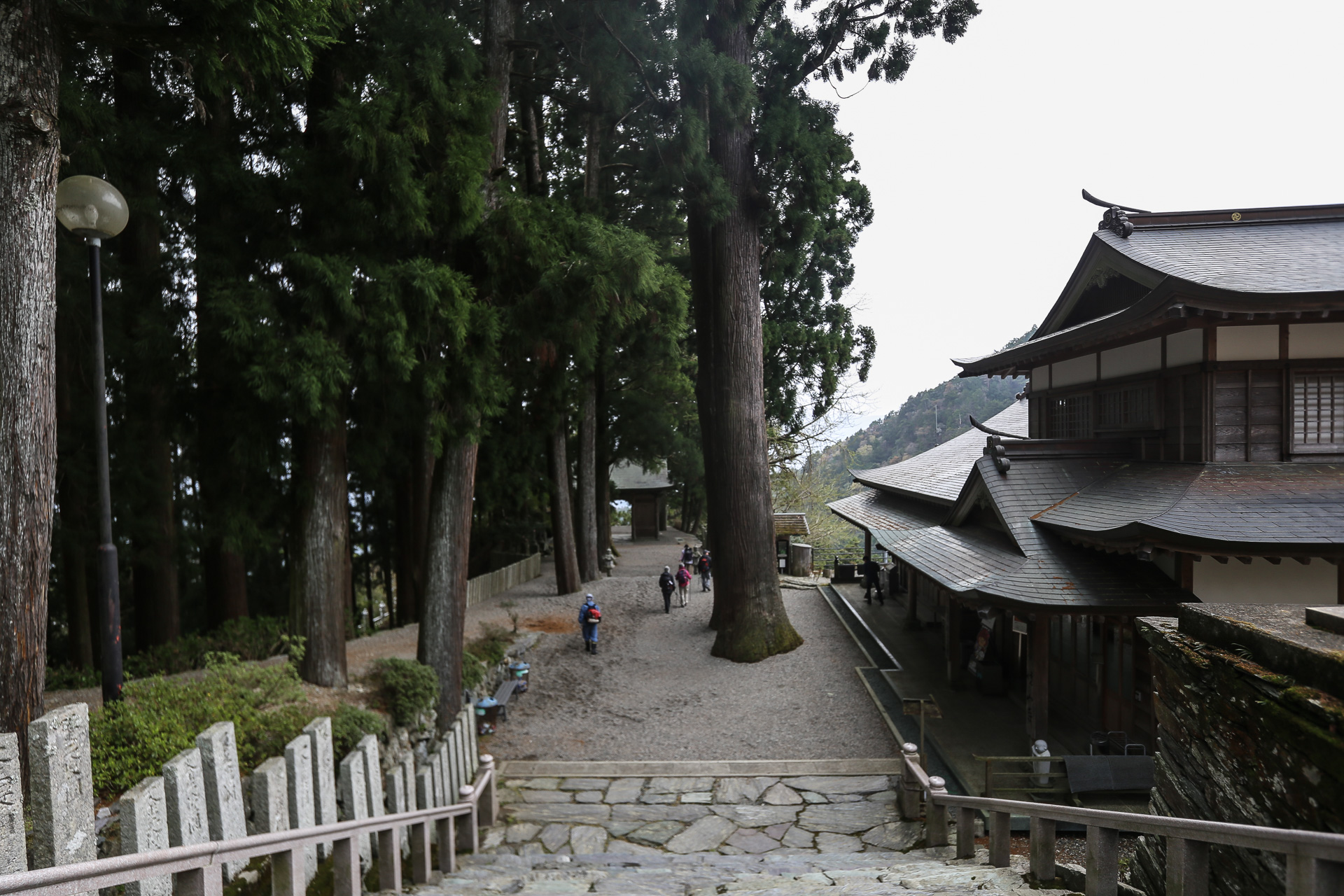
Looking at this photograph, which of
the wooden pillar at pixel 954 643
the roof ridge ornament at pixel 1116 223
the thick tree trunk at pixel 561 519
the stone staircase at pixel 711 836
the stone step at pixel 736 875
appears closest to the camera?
the stone step at pixel 736 875

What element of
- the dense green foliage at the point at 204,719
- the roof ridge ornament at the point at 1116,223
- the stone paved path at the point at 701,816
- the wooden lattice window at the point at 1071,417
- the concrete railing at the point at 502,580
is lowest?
the concrete railing at the point at 502,580

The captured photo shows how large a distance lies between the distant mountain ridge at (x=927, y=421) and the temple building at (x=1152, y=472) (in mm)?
62172

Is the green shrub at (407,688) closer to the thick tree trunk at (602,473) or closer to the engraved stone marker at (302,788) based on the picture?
the engraved stone marker at (302,788)

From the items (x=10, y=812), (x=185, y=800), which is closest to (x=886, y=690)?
(x=185, y=800)

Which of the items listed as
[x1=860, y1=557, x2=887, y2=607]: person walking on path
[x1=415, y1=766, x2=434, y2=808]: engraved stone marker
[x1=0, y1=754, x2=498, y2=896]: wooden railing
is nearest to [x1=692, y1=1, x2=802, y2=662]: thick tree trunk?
[x1=860, y1=557, x2=887, y2=607]: person walking on path

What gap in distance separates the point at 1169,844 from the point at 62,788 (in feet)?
12.9

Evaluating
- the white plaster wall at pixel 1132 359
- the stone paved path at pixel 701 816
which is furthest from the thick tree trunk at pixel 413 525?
the white plaster wall at pixel 1132 359

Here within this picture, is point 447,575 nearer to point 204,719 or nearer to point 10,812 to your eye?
point 204,719

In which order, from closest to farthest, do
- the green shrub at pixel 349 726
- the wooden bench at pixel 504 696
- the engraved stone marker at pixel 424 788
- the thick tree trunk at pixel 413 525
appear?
the engraved stone marker at pixel 424 788, the green shrub at pixel 349 726, the wooden bench at pixel 504 696, the thick tree trunk at pixel 413 525

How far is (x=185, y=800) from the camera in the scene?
303cm

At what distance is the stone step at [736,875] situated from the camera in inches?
162

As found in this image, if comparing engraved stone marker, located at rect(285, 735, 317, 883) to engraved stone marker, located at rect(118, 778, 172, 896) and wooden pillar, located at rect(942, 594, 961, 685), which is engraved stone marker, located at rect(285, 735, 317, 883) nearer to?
engraved stone marker, located at rect(118, 778, 172, 896)

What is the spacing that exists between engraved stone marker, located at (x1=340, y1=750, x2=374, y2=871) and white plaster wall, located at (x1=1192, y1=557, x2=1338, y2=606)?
8.56 m

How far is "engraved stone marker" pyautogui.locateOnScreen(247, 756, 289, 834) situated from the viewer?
344cm
